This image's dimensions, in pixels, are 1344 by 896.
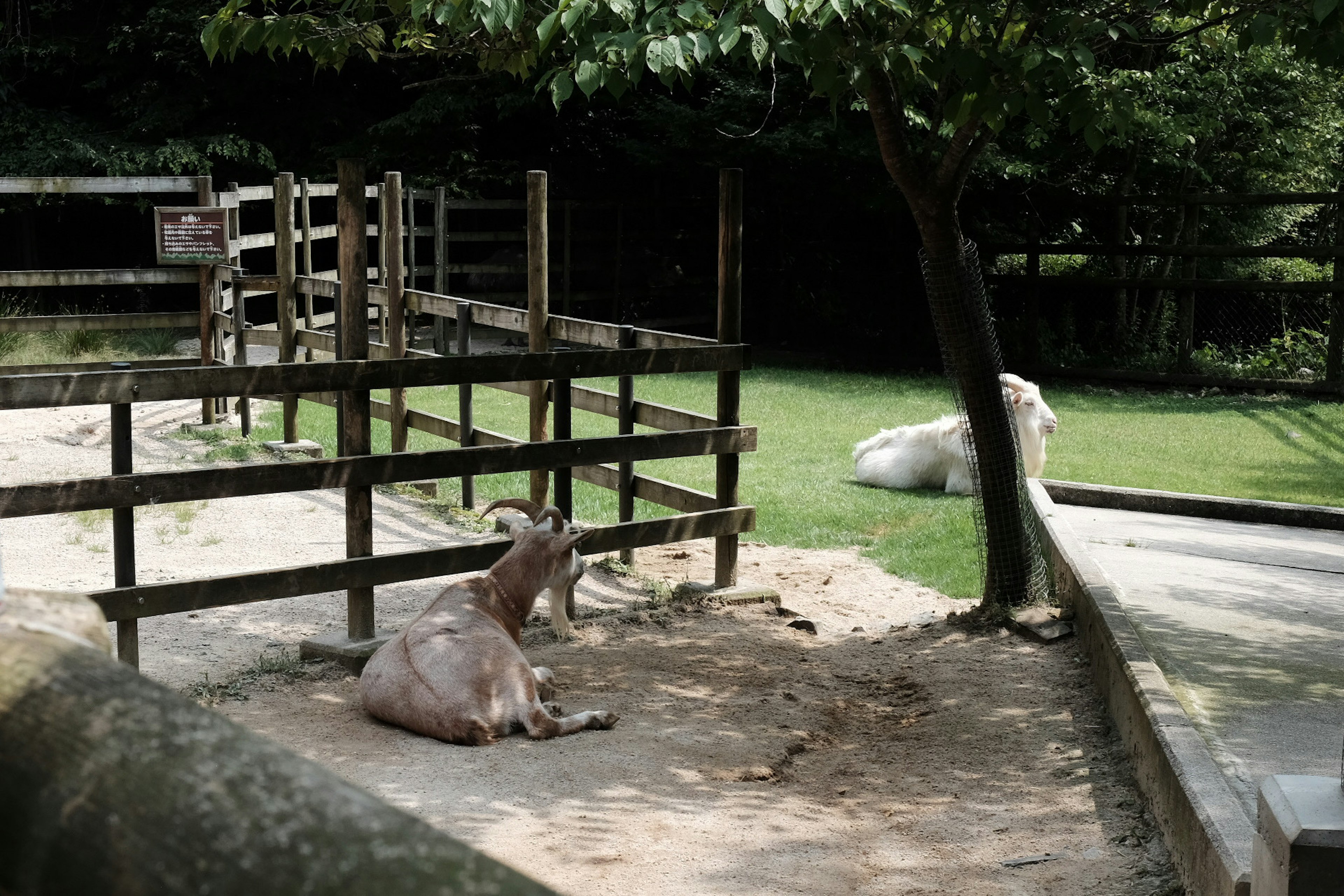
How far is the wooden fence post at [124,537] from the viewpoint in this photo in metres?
5.47

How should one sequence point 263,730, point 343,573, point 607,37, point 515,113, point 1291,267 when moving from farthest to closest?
1. point 515,113
2. point 1291,267
3. point 343,573
4. point 263,730
5. point 607,37

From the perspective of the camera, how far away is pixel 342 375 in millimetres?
5941

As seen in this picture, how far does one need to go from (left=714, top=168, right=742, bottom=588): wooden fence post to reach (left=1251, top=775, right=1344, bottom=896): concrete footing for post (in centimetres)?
469

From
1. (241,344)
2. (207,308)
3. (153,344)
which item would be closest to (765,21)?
(241,344)

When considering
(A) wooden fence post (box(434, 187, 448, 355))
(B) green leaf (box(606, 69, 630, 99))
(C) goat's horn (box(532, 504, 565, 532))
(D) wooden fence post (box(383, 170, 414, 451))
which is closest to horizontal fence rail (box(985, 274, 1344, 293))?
(A) wooden fence post (box(434, 187, 448, 355))

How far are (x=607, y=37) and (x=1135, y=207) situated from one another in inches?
573

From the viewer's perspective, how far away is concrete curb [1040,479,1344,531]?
9305 mm

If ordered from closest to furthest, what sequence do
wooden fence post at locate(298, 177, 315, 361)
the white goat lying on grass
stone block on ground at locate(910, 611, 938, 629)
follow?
stone block on ground at locate(910, 611, 938, 629) < the white goat lying on grass < wooden fence post at locate(298, 177, 315, 361)

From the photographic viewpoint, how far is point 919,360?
18531 millimetres

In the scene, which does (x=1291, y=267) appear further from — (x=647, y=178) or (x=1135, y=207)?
(x=647, y=178)

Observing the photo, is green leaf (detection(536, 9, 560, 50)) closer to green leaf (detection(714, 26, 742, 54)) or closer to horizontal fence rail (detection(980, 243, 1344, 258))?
green leaf (detection(714, 26, 742, 54))

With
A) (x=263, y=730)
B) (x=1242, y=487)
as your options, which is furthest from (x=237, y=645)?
(x=1242, y=487)

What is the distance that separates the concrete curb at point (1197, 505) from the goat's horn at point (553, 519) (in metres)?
4.83

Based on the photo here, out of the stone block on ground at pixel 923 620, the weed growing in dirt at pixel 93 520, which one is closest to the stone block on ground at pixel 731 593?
the stone block on ground at pixel 923 620
